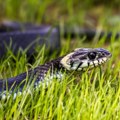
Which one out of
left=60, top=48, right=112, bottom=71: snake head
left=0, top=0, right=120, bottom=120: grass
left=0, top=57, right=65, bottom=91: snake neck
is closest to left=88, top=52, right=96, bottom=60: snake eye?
left=60, top=48, right=112, bottom=71: snake head

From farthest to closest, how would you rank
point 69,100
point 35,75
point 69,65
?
point 69,65
point 35,75
point 69,100

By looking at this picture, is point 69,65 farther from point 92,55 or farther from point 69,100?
point 69,100

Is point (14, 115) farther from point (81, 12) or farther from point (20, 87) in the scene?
point (81, 12)

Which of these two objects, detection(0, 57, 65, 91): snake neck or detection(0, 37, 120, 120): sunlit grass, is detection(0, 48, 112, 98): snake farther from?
detection(0, 37, 120, 120): sunlit grass

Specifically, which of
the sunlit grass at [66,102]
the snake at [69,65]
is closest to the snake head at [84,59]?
the snake at [69,65]

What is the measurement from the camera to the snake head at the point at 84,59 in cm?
507

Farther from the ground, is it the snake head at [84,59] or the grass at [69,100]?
the snake head at [84,59]

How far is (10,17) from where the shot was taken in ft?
33.4

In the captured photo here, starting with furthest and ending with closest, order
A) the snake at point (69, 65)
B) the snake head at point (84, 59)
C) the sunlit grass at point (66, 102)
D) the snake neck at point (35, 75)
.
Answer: the snake head at point (84, 59) → the snake at point (69, 65) → the snake neck at point (35, 75) → the sunlit grass at point (66, 102)

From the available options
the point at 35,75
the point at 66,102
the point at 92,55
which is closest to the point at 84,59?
the point at 92,55

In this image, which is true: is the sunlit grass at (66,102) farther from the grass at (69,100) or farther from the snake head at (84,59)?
the snake head at (84,59)

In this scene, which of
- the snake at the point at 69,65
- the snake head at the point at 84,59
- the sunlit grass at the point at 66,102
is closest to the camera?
the sunlit grass at the point at 66,102

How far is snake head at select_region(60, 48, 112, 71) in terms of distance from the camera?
5.07m

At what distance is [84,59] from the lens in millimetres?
5105
